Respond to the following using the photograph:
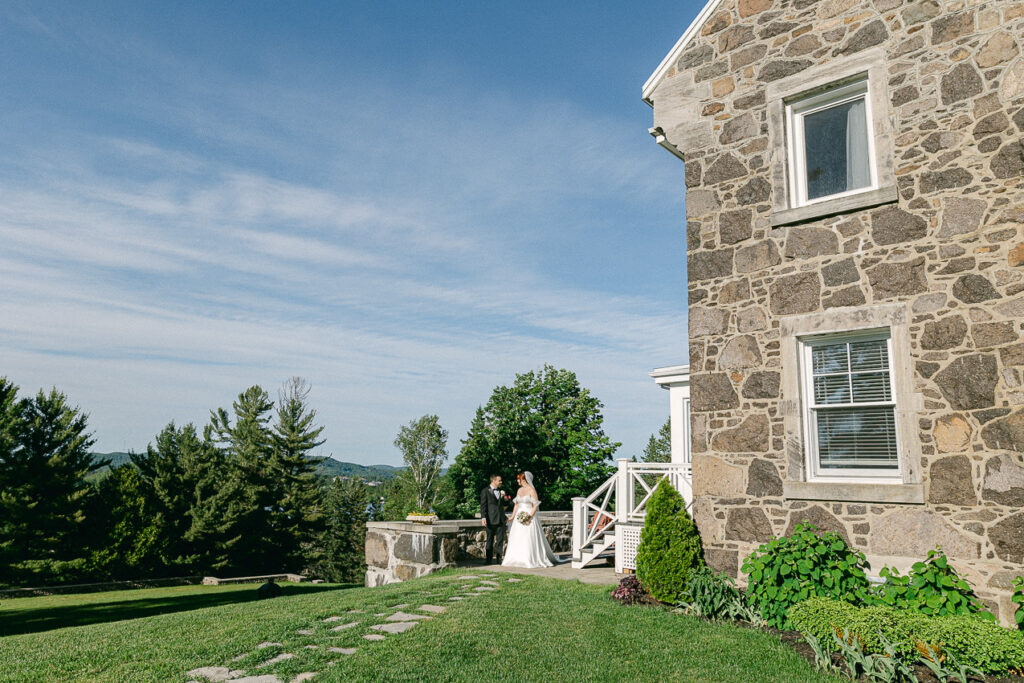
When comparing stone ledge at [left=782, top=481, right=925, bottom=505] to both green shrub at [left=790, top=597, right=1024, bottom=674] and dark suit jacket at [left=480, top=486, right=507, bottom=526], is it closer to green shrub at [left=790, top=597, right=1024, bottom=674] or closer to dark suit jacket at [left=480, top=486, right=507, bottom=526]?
green shrub at [left=790, top=597, right=1024, bottom=674]

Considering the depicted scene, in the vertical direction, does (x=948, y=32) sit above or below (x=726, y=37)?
below

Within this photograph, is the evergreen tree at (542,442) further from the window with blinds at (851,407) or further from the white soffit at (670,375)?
the window with blinds at (851,407)

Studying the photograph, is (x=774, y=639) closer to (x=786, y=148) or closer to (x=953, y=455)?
(x=953, y=455)

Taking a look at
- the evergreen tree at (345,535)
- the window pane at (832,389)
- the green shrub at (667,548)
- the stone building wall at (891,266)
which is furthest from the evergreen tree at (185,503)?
the window pane at (832,389)

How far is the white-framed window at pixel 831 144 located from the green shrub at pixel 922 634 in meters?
4.52

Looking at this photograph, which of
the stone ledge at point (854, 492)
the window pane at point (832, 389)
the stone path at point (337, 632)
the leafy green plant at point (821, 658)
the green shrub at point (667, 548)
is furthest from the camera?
the green shrub at point (667, 548)

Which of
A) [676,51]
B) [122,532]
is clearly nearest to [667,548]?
[676,51]

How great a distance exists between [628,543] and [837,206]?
6.00 meters

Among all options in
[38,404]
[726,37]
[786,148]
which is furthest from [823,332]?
[38,404]

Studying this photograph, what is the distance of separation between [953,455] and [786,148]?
403cm

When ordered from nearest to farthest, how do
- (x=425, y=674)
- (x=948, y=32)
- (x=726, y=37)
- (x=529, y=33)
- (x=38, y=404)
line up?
(x=425, y=674) → (x=948, y=32) → (x=726, y=37) → (x=529, y=33) → (x=38, y=404)

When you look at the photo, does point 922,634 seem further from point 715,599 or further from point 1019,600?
point 715,599

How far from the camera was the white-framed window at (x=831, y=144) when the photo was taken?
7.66 meters

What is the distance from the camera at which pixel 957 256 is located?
6699mm
